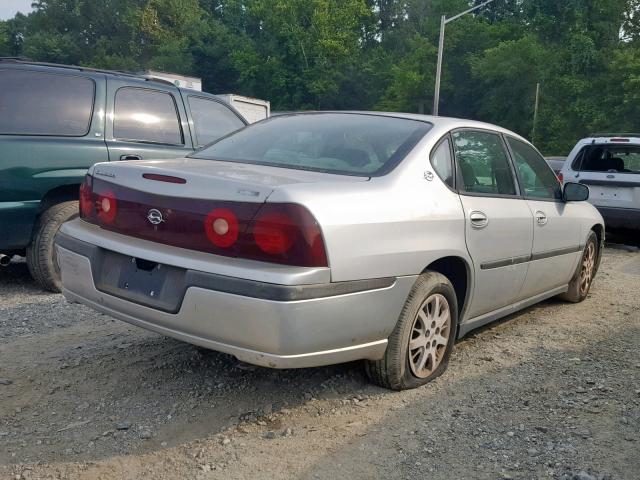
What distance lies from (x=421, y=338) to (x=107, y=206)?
1796 mm

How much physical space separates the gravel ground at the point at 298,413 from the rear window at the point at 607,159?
5.32 meters

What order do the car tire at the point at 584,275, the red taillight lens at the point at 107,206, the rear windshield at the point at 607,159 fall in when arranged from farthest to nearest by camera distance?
the rear windshield at the point at 607,159 → the car tire at the point at 584,275 → the red taillight lens at the point at 107,206

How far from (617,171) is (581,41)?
2413 centimetres

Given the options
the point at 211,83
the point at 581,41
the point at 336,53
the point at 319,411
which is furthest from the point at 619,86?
the point at 211,83

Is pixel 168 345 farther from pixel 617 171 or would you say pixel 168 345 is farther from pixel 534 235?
pixel 617 171

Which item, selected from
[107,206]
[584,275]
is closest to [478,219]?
[107,206]

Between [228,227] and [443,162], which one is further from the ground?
[443,162]

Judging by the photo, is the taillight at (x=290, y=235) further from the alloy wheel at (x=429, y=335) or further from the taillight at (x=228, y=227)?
the alloy wheel at (x=429, y=335)

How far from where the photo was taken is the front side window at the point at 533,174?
4.46m

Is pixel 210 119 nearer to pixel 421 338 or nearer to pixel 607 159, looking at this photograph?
pixel 421 338

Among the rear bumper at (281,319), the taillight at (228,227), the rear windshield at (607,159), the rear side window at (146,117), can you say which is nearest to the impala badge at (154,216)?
the taillight at (228,227)

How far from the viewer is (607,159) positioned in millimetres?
9141

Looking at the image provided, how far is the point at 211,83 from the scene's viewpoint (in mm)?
67688

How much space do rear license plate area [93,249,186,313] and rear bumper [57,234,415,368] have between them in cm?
3
